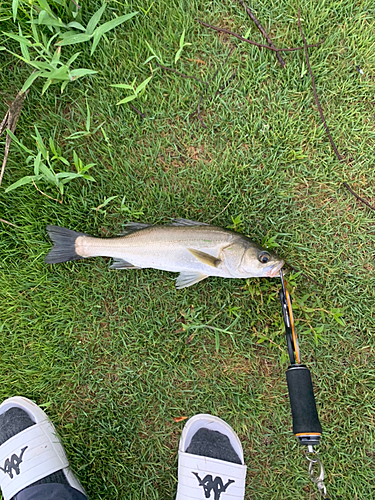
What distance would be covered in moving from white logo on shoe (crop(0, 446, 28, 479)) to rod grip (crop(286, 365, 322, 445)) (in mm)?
2600

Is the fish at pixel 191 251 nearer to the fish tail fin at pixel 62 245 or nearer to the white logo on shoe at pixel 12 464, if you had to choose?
the fish tail fin at pixel 62 245

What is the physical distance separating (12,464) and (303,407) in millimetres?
2785

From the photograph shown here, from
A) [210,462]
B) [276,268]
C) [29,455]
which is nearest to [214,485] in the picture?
[210,462]

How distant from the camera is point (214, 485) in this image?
3.13 meters

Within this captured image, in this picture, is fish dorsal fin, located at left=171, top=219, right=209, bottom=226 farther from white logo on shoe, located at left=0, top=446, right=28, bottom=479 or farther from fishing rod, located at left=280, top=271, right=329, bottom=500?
white logo on shoe, located at left=0, top=446, right=28, bottom=479

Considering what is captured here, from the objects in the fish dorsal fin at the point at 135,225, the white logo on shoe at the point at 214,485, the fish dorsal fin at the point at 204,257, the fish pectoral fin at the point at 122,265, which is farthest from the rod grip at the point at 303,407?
the fish dorsal fin at the point at 135,225

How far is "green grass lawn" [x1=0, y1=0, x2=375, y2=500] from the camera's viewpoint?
323 centimetres

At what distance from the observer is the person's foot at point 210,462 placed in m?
3.10

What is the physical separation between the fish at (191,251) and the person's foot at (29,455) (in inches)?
69.5

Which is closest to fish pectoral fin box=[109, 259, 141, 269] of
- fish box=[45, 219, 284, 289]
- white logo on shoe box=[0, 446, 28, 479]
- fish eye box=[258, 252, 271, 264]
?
fish box=[45, 219, 284, 289]

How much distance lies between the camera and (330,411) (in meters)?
3.24

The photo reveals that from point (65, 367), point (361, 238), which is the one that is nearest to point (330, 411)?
point (361, 238)

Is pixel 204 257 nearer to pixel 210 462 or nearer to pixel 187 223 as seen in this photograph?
pixel 187 223

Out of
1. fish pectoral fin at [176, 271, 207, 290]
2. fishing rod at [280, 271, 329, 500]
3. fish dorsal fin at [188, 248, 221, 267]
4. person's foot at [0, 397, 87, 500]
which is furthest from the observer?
person's foot at [0, 397, 87, 500]
